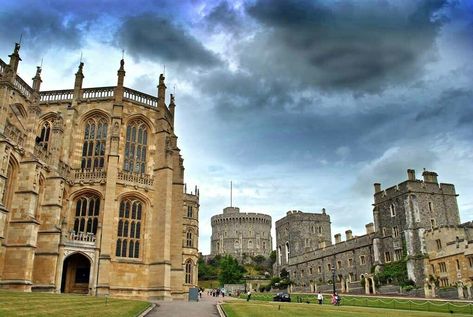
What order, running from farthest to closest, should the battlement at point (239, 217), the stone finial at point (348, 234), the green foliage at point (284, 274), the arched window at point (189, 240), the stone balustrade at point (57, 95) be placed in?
the battlement at point (239, 217) < the green foliage at point (284, 274) < the stone finial at point (348, 234) < the arched window at point (189, 240) < the stone balustrade at point (57, 95)

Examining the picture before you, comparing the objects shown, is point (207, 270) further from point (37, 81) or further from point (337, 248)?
point (37, 81)

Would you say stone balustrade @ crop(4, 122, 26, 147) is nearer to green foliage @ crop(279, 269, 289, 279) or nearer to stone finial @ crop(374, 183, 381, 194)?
stone finial @ crop(374, 183, 381, 194)

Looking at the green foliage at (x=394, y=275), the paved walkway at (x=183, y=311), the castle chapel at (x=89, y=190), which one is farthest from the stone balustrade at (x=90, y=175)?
the green foliage at (x=394, y=275)

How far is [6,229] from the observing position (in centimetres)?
2702

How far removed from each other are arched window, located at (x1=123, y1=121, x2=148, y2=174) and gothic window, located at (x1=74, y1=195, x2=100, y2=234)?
13.1 ft

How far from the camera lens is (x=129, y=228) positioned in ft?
116

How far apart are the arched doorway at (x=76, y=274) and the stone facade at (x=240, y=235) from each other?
8593 centimetres

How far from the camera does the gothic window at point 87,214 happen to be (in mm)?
34562

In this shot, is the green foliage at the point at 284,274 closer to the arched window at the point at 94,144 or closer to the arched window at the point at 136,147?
the arched window at the point at 136,147

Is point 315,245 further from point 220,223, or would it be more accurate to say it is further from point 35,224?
point 35,224

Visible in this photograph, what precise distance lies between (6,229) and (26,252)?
211cm

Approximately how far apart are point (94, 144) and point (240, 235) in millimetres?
86661

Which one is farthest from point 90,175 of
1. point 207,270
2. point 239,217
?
point 239,217

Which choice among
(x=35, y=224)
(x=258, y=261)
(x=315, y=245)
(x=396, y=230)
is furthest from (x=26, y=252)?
(x=258, y=261)
